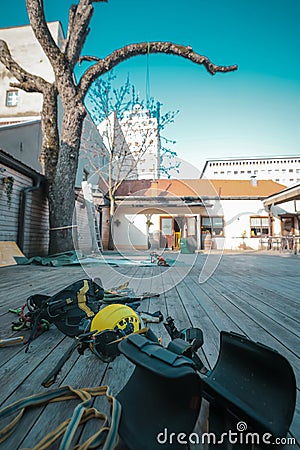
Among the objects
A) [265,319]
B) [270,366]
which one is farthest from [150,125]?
[270,366]

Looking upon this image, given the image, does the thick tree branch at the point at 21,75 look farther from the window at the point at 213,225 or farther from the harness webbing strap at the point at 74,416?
the window at the point at 213,225

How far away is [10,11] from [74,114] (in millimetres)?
9570

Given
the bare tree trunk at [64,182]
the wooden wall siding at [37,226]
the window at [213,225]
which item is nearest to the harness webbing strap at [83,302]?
the bare tree trunk at [64,182]

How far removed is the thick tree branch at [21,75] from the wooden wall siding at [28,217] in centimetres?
227

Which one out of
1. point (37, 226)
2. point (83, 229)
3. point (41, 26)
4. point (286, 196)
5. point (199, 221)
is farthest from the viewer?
point (199, 221)

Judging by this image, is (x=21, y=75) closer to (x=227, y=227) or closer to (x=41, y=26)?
(x=41, y=26)

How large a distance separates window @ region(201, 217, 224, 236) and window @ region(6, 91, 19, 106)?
10636mm

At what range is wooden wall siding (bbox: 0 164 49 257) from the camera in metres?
5.35

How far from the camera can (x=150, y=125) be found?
1316 cm

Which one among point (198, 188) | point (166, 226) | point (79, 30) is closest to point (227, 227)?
point (198, 188)

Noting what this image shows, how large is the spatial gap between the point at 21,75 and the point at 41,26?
121 cm

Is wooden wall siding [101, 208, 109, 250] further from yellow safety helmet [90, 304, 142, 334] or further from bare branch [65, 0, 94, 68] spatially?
yellow safety helmet [90, 304, 142, 334]

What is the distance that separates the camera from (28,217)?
616 centimetres

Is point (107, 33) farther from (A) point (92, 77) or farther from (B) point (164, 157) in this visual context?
(B) point (164, 157)
